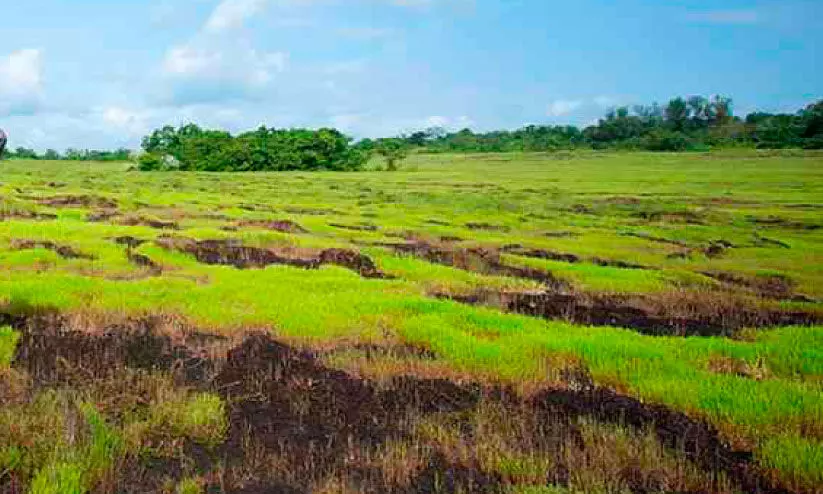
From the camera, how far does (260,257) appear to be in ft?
72.2

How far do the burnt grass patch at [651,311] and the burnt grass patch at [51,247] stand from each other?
10057 millimetres

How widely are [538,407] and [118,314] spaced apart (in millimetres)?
7745

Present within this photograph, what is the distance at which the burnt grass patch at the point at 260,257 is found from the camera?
808 inches

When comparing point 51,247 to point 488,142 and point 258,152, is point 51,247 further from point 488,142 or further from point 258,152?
point 488,142

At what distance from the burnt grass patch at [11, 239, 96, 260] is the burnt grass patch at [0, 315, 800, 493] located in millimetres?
8725

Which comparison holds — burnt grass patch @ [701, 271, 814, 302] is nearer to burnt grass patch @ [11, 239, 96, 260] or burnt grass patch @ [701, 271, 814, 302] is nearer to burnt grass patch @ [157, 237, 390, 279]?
burnt grass patch @ [157, 237, 390, 279]

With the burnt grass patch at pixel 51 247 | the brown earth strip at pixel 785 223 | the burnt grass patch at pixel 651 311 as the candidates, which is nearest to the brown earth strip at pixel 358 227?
the burnt grass patch at pixel 51 247

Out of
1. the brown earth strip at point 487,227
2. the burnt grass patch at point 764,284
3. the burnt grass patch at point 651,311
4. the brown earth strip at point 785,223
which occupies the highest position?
the burnt grass patch at point 651,311

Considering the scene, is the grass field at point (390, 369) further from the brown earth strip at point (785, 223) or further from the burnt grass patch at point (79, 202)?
the brown earth strip at point (785, 223)

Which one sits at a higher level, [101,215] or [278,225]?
[101,215]

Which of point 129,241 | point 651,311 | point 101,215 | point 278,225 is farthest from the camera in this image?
point 101,215

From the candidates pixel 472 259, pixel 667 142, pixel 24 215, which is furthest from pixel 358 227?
pixel 667 142

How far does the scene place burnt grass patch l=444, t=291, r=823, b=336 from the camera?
1458cm

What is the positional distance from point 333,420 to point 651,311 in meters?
9.45
